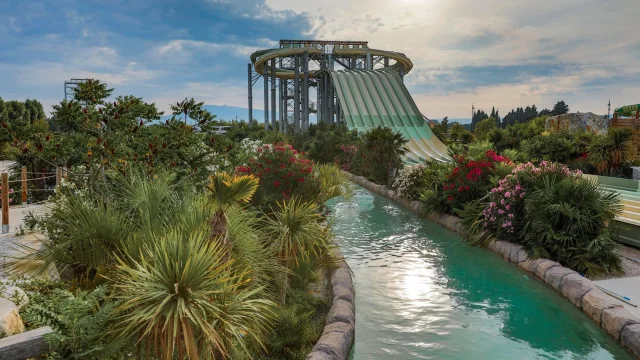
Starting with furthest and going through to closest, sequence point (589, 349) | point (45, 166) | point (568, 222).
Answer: point (45, 166) → point (568, 222) → point (589, 349)

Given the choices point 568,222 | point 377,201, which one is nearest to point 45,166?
point 377,201

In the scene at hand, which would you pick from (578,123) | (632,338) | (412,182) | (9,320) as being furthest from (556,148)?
(9,320)

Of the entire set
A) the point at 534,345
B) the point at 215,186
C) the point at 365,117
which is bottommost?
the point at 534,345

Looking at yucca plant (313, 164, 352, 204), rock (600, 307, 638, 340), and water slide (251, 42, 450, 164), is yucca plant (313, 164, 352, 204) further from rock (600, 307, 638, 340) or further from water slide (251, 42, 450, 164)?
water slide (251, 42, 450, 164)

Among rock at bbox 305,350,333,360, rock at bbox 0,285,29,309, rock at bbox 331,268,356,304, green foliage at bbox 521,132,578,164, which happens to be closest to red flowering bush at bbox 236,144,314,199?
rock at bbox 331,268,356,304

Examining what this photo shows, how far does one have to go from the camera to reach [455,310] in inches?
248

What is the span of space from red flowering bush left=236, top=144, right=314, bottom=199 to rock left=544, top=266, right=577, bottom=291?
4549 mm

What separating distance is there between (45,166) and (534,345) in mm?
13370

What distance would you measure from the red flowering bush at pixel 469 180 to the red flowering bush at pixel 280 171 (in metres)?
3.74

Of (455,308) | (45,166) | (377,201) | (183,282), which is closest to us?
(183,282)

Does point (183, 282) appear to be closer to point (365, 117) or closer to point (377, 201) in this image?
point (377, 201)

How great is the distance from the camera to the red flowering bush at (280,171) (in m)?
9.28

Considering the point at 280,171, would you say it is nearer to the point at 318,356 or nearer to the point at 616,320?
the point at 318,356

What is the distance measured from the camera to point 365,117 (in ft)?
106
